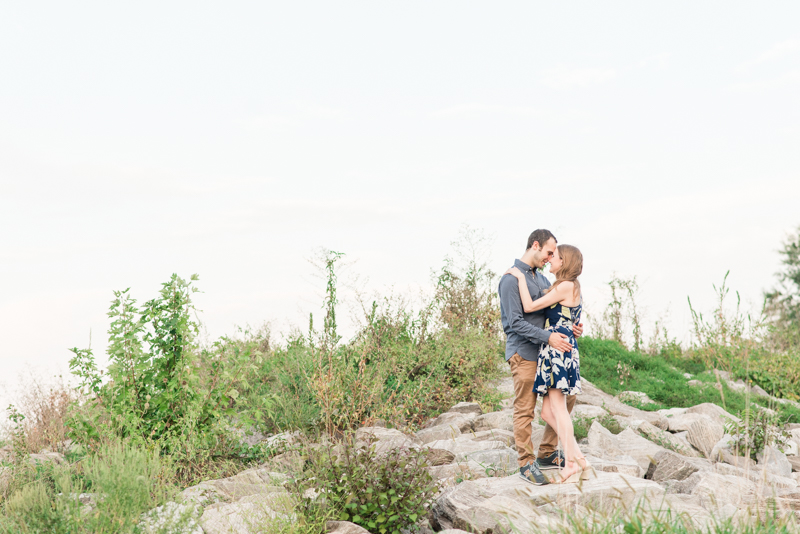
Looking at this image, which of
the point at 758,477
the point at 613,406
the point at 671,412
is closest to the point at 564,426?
the point at 758,477

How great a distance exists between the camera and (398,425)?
7.25 meters

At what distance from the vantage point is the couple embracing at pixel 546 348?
15.7 ft

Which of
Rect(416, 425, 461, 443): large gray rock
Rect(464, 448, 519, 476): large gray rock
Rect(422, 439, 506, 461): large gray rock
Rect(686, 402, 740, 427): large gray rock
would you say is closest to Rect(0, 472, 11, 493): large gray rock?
Rect(422, 439, 506, 461): large gray rock

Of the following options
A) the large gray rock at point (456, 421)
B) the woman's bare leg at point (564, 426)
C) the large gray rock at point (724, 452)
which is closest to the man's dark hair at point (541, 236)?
the woman's bare leg at point (564, 426)

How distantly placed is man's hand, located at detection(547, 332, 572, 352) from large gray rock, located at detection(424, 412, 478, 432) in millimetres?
2495

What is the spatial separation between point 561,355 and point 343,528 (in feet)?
6.67

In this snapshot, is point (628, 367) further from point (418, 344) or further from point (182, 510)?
point (182, 510)

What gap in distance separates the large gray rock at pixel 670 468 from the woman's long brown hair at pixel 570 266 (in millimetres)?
1889

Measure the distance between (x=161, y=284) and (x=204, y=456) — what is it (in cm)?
168

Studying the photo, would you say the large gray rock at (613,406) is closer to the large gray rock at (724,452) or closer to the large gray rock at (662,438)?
Answer: the large gray rock at (662,438)

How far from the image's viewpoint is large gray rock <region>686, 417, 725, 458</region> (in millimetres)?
7191

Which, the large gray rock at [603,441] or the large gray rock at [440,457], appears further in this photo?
the large gray rock at [603,441]

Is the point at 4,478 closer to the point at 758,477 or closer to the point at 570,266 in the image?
the point at 570,266

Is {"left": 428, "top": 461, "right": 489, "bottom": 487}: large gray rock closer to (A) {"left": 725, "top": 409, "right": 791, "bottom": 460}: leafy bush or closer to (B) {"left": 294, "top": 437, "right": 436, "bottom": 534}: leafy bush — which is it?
(B) {"left": 294, "top": 437, "right": 436, "bottom": 534}: leafy bush
